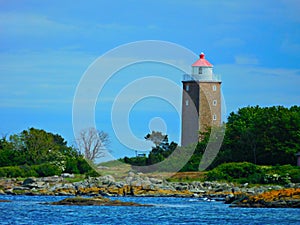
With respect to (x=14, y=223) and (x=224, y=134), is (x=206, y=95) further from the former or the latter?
(x=14, y=223)

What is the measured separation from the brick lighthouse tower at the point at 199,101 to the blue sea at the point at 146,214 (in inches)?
847

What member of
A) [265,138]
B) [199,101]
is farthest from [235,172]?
[199,101]

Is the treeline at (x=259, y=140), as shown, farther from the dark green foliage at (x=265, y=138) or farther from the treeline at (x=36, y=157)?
the treeline at (x=36, y=157)

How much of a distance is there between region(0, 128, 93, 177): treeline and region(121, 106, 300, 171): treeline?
5812 mm

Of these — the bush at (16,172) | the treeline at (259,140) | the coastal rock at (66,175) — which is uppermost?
the treeline at (259,140)

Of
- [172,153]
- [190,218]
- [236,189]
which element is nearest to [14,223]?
[190,218]

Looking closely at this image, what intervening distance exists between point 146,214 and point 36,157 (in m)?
29.1

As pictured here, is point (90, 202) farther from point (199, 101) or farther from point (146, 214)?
point (199, 101)

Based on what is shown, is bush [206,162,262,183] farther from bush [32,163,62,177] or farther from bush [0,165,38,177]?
bush [0,165,38,177]

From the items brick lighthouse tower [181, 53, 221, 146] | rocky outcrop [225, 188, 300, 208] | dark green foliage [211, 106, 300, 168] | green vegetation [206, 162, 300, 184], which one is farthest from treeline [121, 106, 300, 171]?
rocky outcrop [225, 188, 300, 208]

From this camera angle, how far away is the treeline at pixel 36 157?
184 feet

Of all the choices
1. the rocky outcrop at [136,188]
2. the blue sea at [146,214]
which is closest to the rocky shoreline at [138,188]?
the rocky outcrop at [136,188]

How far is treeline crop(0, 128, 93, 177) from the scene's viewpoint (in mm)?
56094

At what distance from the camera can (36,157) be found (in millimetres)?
60750
